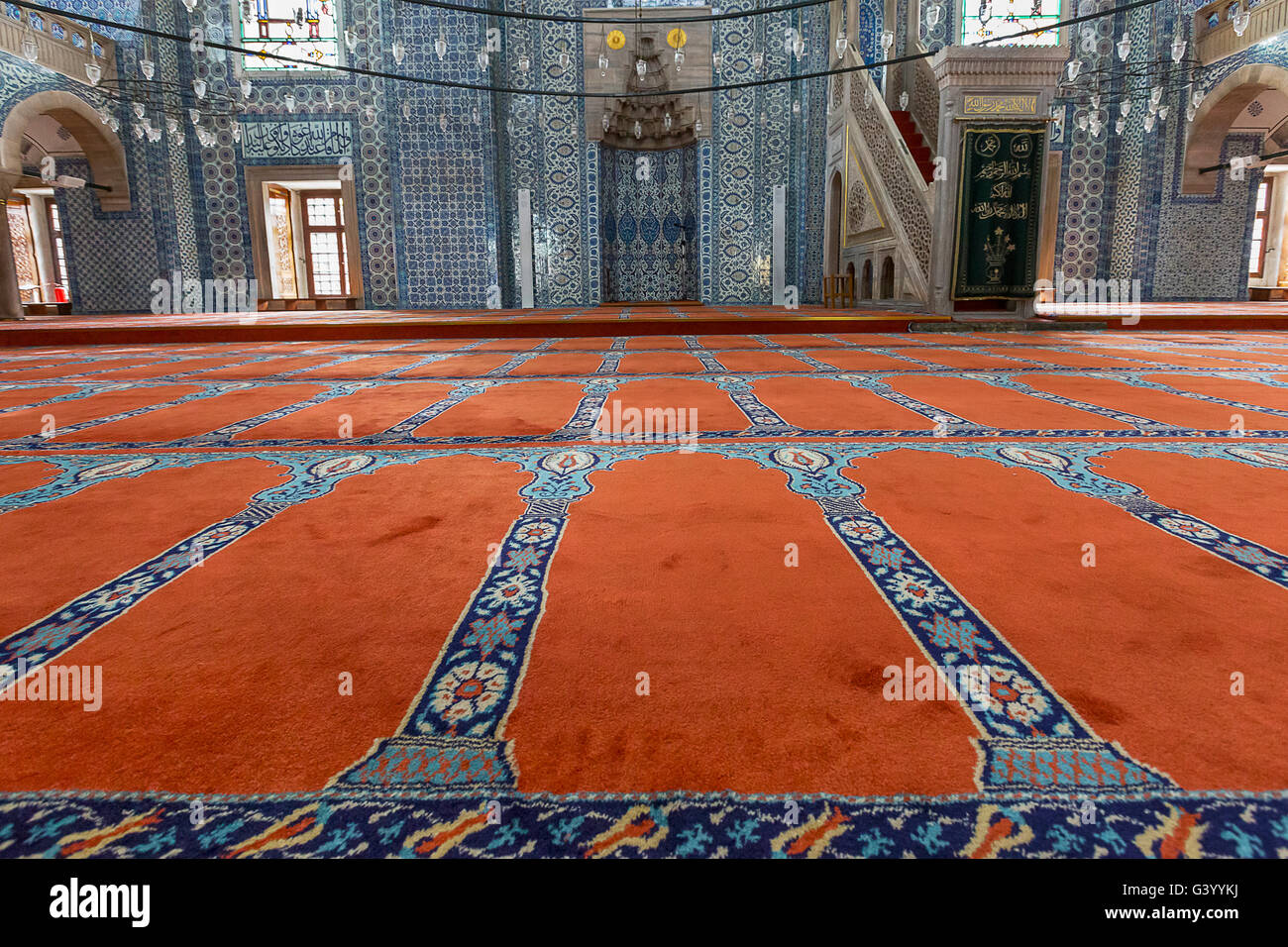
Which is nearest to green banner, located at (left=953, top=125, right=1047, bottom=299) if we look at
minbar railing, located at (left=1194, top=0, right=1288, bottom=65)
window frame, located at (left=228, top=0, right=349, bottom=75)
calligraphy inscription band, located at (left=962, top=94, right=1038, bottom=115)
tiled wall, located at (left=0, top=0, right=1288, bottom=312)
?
calligraphy inscription band, located at (left=962, top=94, right=1038, bottom=115)

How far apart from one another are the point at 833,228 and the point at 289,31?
728 centimetres

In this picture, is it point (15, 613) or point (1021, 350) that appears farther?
point (1021, 350)

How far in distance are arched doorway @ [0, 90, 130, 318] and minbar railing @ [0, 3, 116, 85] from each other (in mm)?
325

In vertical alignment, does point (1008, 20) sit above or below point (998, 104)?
above

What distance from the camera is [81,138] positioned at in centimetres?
865

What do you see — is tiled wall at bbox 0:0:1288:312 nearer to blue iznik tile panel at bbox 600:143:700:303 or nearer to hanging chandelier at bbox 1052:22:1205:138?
hanging chandelier at bbox 1052:22:1205:138

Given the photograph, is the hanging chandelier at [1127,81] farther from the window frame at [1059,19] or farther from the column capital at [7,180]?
the column capital at [7,180]

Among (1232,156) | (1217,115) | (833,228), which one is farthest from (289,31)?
(1232,156)

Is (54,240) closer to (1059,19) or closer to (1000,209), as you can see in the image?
(1000,209)

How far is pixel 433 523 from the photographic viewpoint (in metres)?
1.17
